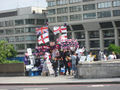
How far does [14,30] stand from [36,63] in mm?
85351

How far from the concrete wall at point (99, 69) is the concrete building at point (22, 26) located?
86.0 meters

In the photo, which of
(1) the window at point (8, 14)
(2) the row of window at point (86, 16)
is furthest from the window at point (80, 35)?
(1) the window at point (8, 14)

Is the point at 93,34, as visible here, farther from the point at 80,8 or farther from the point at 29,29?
the point at 29,29

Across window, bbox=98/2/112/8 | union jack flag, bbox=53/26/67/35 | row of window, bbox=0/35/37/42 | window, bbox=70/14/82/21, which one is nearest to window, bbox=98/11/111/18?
window, bbox=98/2/112/8

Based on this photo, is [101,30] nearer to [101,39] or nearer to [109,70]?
[101,39]

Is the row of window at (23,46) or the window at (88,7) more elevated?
the window at (88,7)

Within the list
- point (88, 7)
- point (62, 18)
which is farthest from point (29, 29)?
point (88, 7)

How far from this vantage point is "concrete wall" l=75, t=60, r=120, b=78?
796 inches

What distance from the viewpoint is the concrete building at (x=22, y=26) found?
106688 mm

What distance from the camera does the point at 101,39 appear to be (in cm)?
8906

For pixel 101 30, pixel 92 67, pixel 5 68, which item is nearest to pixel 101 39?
pixel 101 30

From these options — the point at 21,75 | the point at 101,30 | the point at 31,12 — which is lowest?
the point at 21,75

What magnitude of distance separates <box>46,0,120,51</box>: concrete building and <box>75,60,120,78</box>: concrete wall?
6122 cm

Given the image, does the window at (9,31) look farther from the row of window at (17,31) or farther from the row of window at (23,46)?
the row of window at (23,46)
